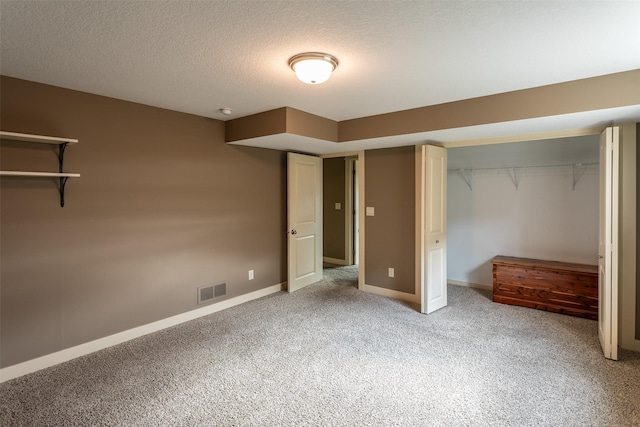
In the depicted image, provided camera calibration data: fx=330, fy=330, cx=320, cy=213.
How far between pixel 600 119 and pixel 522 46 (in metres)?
1.39

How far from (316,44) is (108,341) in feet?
9.98

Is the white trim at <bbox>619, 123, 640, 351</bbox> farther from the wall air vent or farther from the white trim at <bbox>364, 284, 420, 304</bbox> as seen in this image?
the wall air vent

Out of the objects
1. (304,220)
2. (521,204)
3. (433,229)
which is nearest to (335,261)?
(304,220)

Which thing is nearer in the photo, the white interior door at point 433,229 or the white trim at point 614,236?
the white trim at point 614,236

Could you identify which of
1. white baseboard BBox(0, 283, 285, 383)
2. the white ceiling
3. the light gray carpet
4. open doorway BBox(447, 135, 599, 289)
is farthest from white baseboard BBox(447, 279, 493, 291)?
white baseboard BBox(0, 283, 285, 383)

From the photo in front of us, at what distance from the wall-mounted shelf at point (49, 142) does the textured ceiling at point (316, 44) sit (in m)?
0.45

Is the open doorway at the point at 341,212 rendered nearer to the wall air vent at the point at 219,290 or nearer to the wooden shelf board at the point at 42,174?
the wall air vent at the point at 219,290

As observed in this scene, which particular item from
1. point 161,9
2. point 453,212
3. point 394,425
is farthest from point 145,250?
point 453,212

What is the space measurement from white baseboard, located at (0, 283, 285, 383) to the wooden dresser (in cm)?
318

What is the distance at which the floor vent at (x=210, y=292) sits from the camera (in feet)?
12.3

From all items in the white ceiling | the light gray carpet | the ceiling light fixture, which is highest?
the white ceiling

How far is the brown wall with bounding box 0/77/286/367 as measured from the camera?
8.23ft

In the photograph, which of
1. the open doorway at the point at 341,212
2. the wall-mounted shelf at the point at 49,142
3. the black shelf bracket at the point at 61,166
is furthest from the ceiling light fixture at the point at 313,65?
the open doorway at the point at 341,212

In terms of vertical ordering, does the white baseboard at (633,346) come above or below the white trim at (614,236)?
below
